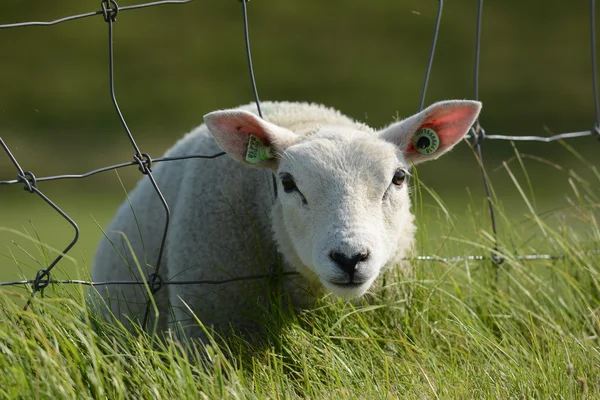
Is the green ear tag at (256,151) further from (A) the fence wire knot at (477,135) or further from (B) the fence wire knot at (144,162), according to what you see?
(A) the fence wire knot at (477,135)

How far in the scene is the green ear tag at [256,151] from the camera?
2.72 m

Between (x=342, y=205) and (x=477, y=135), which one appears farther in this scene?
(x=477, y=135)

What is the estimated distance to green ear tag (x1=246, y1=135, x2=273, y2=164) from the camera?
8.93 feet

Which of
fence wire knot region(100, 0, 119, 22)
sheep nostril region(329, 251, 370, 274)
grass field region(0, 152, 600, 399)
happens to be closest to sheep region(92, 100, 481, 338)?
sheep nostril region(329, 251, 370, 274)

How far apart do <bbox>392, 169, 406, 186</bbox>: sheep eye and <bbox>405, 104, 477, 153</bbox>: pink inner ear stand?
0.47 feet

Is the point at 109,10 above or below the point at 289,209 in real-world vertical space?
above

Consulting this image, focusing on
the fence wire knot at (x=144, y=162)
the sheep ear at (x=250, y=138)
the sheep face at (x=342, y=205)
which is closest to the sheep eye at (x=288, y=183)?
the sheep face at (x=342, y=205)

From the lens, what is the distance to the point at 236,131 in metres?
2.70

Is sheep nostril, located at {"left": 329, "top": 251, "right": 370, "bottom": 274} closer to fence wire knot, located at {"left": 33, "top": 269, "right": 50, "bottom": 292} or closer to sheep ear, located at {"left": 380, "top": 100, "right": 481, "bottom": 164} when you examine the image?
sheep ear, located at {"left": 380, "top": 100, "right": 481, "bottom": 164}

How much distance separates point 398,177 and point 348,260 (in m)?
0.53

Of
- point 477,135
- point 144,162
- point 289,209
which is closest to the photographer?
point 144,162

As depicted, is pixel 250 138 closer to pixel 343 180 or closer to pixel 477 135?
pixel 343 180

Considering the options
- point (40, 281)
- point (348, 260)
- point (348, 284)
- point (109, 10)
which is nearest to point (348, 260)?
point (348, 260)

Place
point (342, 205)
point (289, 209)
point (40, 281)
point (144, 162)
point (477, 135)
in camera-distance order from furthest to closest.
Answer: point (477, 135)
point (289, 209)
point (144, 162)
point (342, 205)
point (40, 281)
